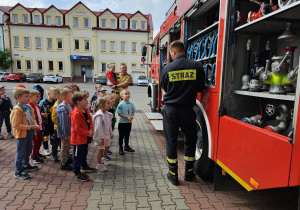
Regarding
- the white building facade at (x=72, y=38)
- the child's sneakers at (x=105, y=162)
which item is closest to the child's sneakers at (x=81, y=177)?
the child's sneakers at (x=105, y=162)

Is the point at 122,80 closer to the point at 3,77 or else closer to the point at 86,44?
the point at 3,77

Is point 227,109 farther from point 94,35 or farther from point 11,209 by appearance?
point 94,35

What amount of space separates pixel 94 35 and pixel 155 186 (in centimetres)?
3392

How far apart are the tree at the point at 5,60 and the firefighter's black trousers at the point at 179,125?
118 feet

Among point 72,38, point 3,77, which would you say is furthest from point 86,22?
point 3,77

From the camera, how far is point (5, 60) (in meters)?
32.2

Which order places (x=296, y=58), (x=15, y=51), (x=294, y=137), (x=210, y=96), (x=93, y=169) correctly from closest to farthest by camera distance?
(x=294, y=137) → (x=296, y=58) → (x=210, y=96) → (x=93, y=169) → (x=15, y=51)

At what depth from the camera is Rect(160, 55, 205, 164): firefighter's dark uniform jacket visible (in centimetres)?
311

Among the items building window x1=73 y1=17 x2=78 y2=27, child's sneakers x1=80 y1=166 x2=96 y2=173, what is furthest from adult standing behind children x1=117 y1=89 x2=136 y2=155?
building window x1=73 y1=17 x2=78 y2=27

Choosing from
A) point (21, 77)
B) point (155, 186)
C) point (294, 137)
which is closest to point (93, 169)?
Result: point (155, 186)

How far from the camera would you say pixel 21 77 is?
29.9 metres

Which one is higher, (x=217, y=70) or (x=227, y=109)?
(x=217, y=70)

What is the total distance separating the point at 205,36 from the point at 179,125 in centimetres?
148

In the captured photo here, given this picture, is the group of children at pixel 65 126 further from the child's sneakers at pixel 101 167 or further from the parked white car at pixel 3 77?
the parked white car at pixel 3 77
